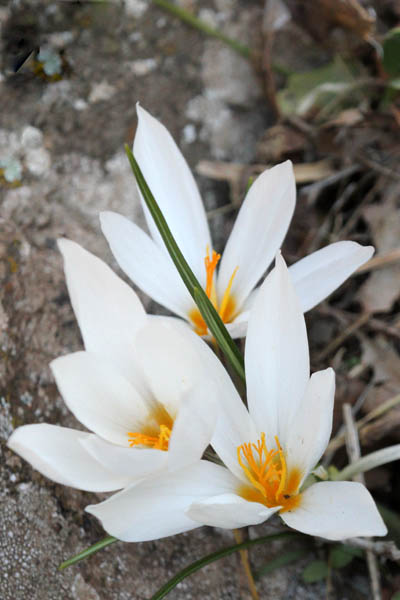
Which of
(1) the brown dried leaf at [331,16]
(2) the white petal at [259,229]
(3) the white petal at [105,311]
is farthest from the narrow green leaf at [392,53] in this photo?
(3) the white petal at [105,311]

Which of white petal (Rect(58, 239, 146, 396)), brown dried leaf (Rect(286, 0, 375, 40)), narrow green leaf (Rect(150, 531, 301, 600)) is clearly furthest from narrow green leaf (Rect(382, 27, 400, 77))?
narrow green leaf (Rect(150, 531, 301, 600))

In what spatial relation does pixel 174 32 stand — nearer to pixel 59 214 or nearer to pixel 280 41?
pixel 280 41

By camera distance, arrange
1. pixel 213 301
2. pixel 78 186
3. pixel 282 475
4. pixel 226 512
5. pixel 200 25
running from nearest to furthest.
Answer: pixel 226 512
pixel 282 475
pixel 213 301
pixel 78 186
pixel 200 25

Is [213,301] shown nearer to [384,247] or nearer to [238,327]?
[238,327]

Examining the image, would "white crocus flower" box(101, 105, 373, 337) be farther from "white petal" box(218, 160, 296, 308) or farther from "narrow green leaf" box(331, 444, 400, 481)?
"narrow green leaf" box(331, 444, 400, 481)

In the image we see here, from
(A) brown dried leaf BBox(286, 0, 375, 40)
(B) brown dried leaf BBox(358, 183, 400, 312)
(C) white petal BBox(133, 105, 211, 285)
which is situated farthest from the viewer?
(A) brown dried leaf BBox(286, 0, 375, 40)

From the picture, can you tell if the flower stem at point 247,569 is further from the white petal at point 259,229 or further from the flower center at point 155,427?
the white petal at point 259,229

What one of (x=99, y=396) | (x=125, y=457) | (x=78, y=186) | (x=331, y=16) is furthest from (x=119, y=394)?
(x=331, y=16)
